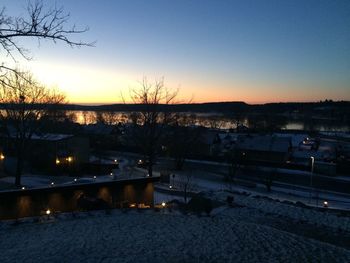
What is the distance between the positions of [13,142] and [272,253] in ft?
116

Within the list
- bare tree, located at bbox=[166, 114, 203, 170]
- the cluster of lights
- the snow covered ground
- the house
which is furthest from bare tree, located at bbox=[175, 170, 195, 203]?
the snow covered ground

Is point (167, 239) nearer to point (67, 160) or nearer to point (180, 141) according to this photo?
point (67, 160)

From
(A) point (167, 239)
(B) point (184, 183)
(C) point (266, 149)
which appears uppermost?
(A) point (167, 239)

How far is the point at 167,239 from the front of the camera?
1269 cm

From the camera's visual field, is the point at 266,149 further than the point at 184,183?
Yes

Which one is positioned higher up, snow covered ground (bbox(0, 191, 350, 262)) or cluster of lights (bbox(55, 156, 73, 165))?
snow covered ground (bbox(0, 191, 350, 262))

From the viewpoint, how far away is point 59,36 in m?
9.02

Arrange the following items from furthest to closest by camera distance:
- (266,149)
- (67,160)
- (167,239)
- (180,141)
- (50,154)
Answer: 1. (266,149)
2. (180,141)
3. (67,160)
4. (50,154)
5. (167,239)

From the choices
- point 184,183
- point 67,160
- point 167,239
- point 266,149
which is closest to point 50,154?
point 67,160

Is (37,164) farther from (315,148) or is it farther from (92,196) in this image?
(315,148)

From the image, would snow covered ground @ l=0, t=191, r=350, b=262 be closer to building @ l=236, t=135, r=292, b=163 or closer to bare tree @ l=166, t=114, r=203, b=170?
bare tree @ l=166, t=114, r=203, b=170

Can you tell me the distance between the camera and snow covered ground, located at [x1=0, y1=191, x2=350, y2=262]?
10922 mm

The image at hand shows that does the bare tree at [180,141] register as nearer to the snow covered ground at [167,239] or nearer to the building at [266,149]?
the building at [266,149]

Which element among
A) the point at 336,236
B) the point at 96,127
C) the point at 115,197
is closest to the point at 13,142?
the point at 115,197
